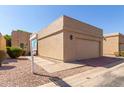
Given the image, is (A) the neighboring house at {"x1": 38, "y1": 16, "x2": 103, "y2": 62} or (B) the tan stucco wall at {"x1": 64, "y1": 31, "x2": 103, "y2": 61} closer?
(A) the neighboring house at {"x1": 38, "y1": 16, "x2": 103, "y2": 62}

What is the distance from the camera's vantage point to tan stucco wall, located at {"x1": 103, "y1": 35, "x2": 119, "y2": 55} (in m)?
24.8

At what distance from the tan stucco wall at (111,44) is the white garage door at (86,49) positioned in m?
9.99

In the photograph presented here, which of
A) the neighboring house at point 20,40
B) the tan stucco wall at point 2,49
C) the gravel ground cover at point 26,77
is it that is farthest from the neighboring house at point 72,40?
the neighboring house at point 20,40

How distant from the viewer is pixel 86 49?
47.0ft

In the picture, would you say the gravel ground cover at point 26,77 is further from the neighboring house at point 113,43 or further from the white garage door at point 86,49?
the neighboring house at point 113,43

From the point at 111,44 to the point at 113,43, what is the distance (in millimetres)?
497

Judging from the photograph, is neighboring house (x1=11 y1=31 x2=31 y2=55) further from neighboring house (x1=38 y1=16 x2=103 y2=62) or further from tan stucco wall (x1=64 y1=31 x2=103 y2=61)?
tan stucco wall (x1=64 y1=31 x2=103 y2=61)

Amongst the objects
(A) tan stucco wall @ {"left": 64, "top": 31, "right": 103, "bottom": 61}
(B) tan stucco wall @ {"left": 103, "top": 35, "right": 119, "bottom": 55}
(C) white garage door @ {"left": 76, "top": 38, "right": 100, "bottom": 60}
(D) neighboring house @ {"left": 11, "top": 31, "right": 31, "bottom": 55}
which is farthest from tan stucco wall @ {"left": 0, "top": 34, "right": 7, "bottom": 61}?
(B) tan stucco wall @ {"left": 103, "top": 35, "right": 119, "bottom": 55}

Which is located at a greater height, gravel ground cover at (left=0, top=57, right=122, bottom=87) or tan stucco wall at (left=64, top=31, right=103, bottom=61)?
tan stucco wall at (left=64, top=31, right=103, bottom=61)

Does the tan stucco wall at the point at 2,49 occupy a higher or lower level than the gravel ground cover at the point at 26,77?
higher

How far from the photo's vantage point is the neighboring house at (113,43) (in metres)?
24.6

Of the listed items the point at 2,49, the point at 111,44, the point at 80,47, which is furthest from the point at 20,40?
the point at 111,44

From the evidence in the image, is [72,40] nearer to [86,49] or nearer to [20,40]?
[86,49]
